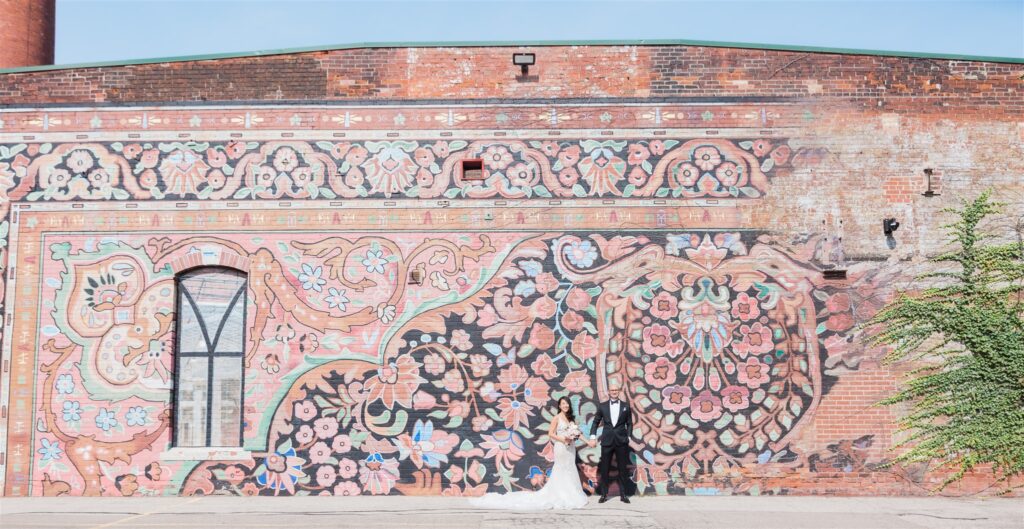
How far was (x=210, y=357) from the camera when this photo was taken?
12.5 metres

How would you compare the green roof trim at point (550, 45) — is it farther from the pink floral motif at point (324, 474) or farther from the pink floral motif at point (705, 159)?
the pink floral motif at point (324, 474)

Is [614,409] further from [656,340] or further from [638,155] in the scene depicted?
[638,155]

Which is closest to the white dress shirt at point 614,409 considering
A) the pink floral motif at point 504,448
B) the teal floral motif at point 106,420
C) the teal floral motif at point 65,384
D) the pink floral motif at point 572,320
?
the pink floral motif at point 572,320

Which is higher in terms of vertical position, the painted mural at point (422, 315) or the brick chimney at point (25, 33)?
the brick chimney at point (25, 33)

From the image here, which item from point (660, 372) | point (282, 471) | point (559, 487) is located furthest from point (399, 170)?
point (559, 487)

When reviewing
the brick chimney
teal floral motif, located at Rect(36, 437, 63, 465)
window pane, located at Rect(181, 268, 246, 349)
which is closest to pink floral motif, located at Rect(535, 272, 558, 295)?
window pane, located at Rect(181, 268, 246, 349)

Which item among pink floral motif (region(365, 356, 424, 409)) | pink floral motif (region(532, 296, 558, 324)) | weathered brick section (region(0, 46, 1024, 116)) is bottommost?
pink floral motif (region(365, 356, 424, 409))

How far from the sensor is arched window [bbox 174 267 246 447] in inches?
488

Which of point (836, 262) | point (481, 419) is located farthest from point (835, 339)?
point (481, 419)

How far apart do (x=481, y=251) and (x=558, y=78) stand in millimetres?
2564

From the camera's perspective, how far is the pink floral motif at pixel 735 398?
40.0 ft

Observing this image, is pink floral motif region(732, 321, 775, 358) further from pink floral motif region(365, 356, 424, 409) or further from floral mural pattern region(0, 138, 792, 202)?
pink floral motif region(365, 356, 424, 409)

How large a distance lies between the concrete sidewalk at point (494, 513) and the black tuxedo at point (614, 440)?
0.31 metres

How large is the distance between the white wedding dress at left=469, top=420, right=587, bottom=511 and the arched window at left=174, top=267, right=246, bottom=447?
→ 3.43 meters
